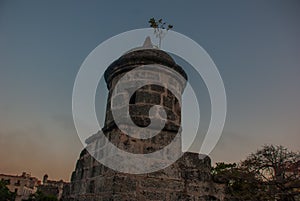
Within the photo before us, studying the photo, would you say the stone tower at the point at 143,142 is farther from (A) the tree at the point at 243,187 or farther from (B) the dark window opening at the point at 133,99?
(A) the tree at the point at 243,187

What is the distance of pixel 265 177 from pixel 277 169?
0.38 metres

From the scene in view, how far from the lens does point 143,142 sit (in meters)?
3.88

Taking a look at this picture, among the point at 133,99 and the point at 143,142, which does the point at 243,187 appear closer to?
the point at 143,142

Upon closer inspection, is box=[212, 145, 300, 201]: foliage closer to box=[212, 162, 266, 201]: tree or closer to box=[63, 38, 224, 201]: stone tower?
box=[212, 162, 266, 201]: tree

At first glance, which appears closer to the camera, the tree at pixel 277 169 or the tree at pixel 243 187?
the tree at pixel 243 187

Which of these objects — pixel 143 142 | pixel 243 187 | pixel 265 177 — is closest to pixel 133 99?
pixel 143 142

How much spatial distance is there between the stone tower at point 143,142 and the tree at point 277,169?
7.07 ft

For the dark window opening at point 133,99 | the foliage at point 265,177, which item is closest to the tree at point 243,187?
the foliage at point 265,177

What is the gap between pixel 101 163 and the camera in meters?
3.99

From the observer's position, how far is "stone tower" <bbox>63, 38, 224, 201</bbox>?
11.9 ft

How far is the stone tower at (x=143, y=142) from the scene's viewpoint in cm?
362

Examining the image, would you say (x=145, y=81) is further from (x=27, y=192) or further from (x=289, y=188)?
(x=27, y=192)

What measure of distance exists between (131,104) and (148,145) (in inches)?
38.4

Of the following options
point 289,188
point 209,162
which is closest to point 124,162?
point 209,162
